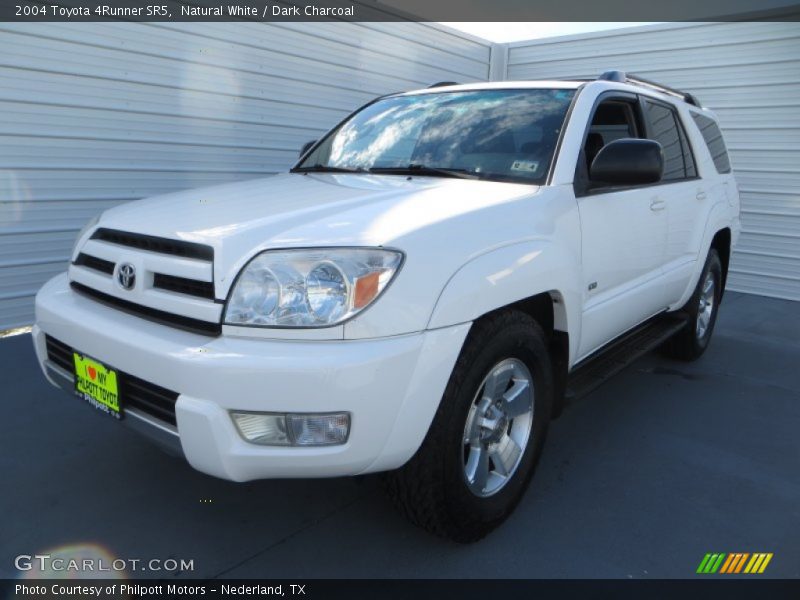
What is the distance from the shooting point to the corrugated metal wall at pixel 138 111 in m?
4.74

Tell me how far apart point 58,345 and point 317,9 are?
5.28 metres

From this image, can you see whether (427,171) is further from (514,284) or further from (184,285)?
(184,285)

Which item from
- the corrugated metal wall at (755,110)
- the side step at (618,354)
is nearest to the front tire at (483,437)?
the side step at (618,354)

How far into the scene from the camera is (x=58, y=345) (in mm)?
2322

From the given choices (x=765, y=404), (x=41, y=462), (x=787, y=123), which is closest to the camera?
(x=41, y=462)

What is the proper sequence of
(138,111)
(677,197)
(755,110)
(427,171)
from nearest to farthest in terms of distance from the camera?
(427,171) < (677,197) < (138,111) < (755,110)

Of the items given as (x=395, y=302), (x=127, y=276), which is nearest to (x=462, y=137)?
(x=395, y=302)

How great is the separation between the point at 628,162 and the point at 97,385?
7.18 ft

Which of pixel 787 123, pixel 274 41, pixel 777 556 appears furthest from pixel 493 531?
pixel 787 123

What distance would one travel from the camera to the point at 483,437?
2.27 meters

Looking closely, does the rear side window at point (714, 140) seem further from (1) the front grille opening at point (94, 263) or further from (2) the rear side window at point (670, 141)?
(1) the front grille opening at point (94, 263)

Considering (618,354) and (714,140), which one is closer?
(618,354)

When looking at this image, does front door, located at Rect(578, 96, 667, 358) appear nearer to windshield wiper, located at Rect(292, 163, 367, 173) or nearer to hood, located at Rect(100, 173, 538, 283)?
hood, located at Rect(100, 173, 538, 283)

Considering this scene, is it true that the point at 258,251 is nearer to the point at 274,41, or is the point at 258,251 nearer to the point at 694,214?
the point at 694,214
